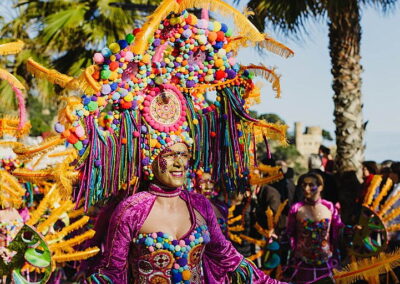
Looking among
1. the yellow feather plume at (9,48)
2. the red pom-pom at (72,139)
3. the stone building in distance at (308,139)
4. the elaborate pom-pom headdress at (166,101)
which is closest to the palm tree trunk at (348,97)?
the elaborate pom-pom headdress at (166,101)

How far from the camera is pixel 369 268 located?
11.5 feet

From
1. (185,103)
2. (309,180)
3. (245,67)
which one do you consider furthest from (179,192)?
(309,180)

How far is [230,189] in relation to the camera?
450 cm

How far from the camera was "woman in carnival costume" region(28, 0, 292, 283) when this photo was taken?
3516 millimetres

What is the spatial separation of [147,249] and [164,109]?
87 cm

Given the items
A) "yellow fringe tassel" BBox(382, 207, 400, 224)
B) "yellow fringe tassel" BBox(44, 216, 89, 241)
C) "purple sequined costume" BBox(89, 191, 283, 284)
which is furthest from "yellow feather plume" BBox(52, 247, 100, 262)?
"yellow fringe tassel" BBox(382, 207, 400, 224)

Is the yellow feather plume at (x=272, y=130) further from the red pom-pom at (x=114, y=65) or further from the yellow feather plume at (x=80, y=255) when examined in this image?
the yellow feather plume at (x=80, y=255)

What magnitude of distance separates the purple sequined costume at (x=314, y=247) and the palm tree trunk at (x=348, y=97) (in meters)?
2.85

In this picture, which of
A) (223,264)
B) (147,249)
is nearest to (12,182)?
(147,249)

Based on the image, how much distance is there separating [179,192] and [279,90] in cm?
105

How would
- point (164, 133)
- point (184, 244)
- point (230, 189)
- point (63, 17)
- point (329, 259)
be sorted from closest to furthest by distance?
point (184, 244) < point (164, 133) < point (230, 189) < point (329, 259) < point (63, 17)

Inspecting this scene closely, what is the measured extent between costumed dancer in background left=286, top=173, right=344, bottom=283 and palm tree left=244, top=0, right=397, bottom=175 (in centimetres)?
284

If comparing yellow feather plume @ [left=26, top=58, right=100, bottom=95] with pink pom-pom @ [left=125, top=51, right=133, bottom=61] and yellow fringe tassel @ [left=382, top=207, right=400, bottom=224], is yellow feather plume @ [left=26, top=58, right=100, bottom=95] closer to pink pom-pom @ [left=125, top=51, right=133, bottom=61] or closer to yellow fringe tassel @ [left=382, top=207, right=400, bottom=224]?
pink pom-pom @ [left=125, top=51, right=133, bottom=61]

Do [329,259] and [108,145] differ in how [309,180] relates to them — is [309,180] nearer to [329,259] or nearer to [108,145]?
[329,259]
